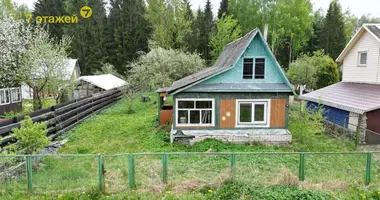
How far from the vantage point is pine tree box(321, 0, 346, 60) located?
4303cm

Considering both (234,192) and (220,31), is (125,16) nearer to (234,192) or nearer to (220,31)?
(220,31)

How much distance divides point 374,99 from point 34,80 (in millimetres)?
21102

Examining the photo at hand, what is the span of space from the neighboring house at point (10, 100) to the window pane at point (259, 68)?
62.3 ft

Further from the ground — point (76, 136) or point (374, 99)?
point (374, 99)

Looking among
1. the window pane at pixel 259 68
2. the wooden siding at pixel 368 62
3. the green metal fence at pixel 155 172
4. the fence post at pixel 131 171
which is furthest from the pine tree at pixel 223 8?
the fence post at pixel 131 171

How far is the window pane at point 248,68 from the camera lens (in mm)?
13180

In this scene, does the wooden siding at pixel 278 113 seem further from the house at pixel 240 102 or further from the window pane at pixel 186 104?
the window pane at pixel 186 104

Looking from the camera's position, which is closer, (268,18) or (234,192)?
(234,192)

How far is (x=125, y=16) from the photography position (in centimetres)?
4556

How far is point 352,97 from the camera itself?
1560cm

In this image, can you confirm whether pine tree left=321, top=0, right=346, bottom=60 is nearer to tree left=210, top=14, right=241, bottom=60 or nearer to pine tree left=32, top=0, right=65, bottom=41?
tree left=210, top=14, right=241, bottom=60

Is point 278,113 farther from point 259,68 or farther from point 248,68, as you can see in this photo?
point 248,68

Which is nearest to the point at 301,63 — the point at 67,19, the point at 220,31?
the point at 220,31

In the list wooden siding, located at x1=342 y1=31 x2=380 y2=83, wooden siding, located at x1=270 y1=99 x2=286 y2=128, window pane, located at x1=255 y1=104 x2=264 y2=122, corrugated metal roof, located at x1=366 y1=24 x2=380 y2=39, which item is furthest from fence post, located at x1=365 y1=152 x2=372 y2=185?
corrugated metal roof, located at x1=366 y1=24 x2=380 y2=39
